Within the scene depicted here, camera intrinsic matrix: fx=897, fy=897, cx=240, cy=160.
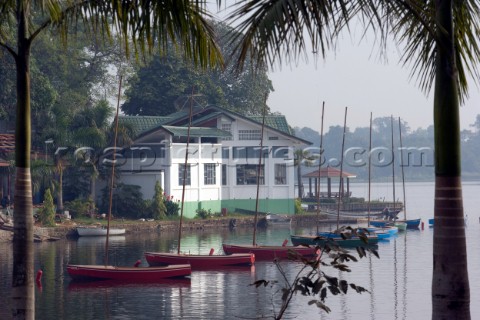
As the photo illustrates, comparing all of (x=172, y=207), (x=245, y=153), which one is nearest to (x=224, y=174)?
(x=245, y=153)

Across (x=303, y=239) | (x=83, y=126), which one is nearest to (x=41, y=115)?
(x=83, y=126)

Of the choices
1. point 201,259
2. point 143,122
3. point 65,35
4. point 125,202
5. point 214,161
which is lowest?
point 201,259

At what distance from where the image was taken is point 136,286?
38.5 metres

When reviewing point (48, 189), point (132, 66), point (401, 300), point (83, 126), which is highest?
point (132, 66)

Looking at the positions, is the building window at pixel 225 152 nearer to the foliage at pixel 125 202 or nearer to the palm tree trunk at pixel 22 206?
the foliage at pixel 125 202

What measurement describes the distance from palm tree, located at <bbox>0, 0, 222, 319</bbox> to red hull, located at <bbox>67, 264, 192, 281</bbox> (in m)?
27.1

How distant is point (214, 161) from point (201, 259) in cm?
2422

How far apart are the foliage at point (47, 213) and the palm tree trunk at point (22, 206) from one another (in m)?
45.1

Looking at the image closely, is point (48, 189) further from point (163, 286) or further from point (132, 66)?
point (132, 66)

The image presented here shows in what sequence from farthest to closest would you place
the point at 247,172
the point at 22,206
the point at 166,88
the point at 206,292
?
the point at 166,88, the point at 247,172, the point at 206,292, the point at 22,206

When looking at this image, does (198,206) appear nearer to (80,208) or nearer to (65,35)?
(80,208)

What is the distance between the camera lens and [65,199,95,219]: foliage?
59906 mm

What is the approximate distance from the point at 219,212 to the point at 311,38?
59713mm

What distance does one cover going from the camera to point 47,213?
56562 mm
